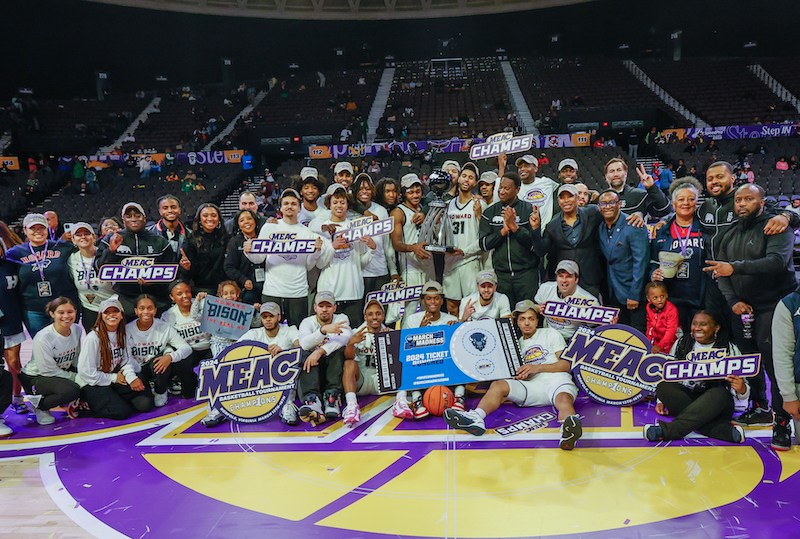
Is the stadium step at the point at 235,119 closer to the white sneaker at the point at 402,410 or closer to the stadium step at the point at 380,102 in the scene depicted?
the stadium step at the point at 380,102

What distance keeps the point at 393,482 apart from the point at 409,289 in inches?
75.2

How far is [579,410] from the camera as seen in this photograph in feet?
14.9

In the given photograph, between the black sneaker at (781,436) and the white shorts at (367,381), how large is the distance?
9.59ft

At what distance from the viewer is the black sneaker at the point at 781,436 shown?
3727 millimetres

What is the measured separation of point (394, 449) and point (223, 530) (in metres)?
1.30

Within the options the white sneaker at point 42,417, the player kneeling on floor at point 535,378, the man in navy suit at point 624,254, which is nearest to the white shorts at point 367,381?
the player kneeling on floor at point 535,378

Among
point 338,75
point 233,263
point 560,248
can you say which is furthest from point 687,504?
point 338,75

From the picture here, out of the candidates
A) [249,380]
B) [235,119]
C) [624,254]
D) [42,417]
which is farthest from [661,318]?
[235,119]

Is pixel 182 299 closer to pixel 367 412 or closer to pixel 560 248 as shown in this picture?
pixel 367 412

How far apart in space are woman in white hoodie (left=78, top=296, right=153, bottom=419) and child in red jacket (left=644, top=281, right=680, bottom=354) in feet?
14.2

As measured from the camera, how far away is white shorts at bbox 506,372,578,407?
174 inches

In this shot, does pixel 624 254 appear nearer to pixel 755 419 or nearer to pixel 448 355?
pixel 755 419

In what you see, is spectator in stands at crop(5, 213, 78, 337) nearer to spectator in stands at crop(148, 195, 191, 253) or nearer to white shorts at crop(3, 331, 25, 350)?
white shorts at crop(3, 331, 25, 350)

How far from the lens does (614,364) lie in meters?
4.37
